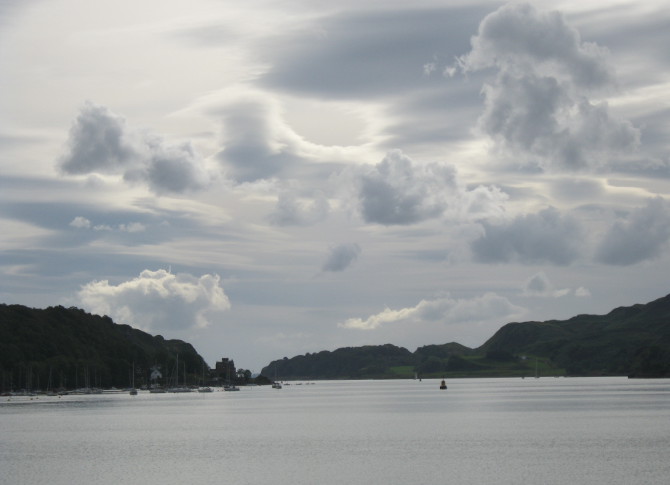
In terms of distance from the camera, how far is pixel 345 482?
266ft

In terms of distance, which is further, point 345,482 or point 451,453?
point 451,453

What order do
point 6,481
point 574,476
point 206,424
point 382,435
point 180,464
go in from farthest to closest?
point 206,424 → point 382,435 → point 180,464 → point 6,481 → point 574,476

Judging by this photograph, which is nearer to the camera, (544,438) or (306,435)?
(544,438)

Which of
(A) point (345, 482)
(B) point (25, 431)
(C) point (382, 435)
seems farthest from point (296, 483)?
(B) point (25, 431)

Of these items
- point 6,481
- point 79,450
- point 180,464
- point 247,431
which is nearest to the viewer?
point 6,481

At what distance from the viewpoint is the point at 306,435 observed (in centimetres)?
13850

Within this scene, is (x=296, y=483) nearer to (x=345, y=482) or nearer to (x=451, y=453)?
(x=345, y=482)

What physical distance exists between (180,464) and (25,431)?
2641 inches

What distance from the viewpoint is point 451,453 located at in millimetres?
104125

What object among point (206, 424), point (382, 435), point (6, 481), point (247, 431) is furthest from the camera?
point (206, 424)

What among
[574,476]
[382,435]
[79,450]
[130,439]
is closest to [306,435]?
[382,435]

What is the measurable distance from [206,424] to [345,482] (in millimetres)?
96501

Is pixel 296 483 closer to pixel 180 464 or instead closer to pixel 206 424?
pixel 180 464

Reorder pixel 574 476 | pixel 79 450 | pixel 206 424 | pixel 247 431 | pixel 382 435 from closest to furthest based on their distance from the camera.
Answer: pixel 574 476 < pixel 79 450 < pixel 382 435 < pixel 247 431 < pixel 206 424
